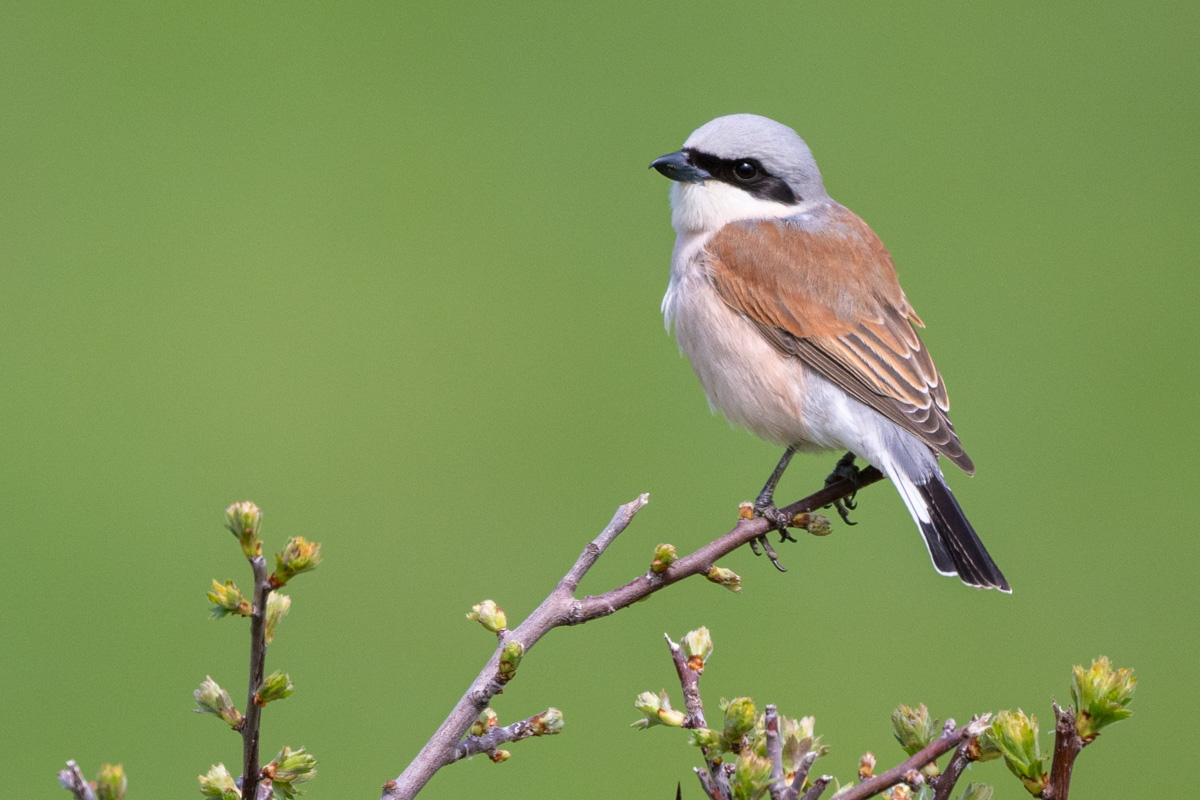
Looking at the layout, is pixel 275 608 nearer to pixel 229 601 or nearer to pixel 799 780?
pixel 229 601

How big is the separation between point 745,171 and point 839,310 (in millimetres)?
488

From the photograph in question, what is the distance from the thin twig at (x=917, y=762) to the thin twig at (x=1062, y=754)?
8 cm

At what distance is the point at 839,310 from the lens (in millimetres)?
3039

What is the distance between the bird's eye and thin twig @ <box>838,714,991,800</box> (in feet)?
7.01

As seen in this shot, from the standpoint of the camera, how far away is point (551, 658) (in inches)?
171

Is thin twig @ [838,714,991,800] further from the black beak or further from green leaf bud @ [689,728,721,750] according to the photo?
the black beak

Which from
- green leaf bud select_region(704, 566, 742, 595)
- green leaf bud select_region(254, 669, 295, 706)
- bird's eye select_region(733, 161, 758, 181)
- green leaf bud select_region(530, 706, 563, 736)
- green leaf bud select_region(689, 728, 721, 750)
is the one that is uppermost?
bird's eye select_region(733, 161, 758, 181)

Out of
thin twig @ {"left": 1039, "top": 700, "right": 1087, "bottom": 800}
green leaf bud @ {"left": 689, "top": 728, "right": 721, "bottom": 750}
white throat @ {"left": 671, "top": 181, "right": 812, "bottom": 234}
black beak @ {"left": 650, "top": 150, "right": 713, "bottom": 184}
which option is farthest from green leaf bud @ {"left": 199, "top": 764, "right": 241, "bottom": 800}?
white throat @ {"left": 671, "top": 181, "right": 812, "bottom": 234}

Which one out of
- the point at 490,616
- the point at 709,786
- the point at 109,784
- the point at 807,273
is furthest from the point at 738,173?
the point at 109,784

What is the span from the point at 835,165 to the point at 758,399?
3121 mm

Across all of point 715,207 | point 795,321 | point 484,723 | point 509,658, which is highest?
point 715,207

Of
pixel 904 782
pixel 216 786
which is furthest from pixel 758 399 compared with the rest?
pixel 216 786

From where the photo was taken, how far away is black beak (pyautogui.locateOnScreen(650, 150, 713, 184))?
122 inches

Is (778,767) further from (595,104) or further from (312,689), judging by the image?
(595,104)
